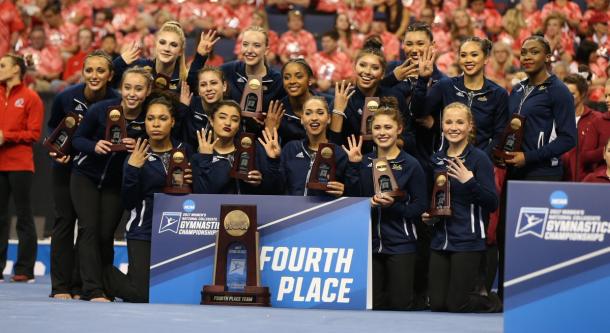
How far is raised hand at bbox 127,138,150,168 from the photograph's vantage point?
28.7 feet

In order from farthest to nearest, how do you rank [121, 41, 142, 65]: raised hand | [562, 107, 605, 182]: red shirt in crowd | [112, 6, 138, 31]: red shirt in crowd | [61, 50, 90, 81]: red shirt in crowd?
[112, 6, 138, 31]: red shirt in crowd
[61, 50, 90, 81]: red shirt in crowd
[562, 107, 605, 182]: red shirt in crowd
[121, 41, 142, 65]: raised hand

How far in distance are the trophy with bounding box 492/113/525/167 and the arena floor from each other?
1.20m

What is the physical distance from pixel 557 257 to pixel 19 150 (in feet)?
20.5

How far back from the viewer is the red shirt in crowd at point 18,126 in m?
11.1

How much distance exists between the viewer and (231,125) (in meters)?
8.91

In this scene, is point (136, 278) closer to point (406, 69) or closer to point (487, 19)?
point (406, 69)

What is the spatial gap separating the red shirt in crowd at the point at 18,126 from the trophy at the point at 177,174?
2.80m

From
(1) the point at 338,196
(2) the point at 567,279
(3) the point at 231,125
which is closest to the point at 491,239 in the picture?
(1) the point at 338,196

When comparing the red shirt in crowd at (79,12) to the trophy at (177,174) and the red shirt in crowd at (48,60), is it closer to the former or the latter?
the red shirt in crowd at (48,60)

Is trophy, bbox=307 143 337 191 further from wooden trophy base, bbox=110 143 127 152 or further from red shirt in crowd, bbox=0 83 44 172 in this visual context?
red shirt in crowd, bbox=0 83 44 172

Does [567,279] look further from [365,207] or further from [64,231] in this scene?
[64,231]

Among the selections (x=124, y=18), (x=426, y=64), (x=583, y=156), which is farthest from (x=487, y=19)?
(x=426, y=64)

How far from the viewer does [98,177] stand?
9.12 meters

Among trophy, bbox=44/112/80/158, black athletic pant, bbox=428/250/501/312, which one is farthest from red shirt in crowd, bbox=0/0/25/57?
black athletic pant, bbox=428/250/501/312
